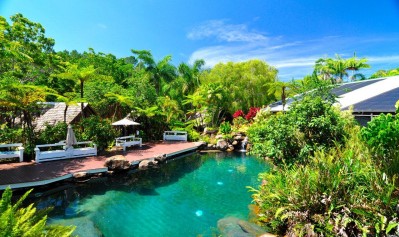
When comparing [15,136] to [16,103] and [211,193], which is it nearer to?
[16,103]

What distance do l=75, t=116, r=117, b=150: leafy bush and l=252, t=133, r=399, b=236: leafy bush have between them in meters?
11.4

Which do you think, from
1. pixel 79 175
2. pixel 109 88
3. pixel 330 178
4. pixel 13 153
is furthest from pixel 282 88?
pixel 13 153

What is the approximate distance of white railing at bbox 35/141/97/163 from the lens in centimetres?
1201

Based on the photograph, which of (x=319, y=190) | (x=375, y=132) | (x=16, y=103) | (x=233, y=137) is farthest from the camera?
(x=233, y=137)

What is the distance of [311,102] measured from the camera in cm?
804

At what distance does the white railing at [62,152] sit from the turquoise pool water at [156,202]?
316 cm

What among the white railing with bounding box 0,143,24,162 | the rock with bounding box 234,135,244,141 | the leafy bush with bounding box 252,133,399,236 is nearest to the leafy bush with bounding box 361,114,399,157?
the leafy bush with bounding box 252,133,399,236

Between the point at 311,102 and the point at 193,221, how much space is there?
5.51 meters

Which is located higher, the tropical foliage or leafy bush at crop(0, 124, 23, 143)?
the tropical foliage

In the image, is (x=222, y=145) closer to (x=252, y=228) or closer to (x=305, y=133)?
(x=305, y=133)

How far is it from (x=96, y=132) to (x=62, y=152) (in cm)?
265

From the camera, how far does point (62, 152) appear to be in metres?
12.7

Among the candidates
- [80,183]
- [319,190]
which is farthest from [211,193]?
[80,183]

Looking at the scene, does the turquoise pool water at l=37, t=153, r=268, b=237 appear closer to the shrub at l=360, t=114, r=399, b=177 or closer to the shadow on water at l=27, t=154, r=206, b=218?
the shadow on water at l=27, t=154, r=206, b=218
